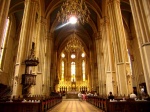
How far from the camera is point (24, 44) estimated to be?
11641mm

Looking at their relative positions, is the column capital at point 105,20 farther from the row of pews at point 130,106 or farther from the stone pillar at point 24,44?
the row of pews at point 130,106

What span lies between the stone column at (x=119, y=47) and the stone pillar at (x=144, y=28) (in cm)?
437

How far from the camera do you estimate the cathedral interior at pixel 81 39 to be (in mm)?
8416

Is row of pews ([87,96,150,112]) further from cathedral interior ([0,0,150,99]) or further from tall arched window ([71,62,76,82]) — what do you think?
tall arched window ([71,62,76,82])

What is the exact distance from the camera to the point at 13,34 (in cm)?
2155

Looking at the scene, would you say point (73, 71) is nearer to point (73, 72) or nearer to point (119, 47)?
point (73, 72)

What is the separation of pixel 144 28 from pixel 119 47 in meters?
4.96

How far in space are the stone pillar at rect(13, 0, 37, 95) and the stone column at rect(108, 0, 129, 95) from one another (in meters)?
8.38

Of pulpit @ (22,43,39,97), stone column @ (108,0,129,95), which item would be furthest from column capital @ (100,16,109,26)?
pulpit @ (22,43,39,97)

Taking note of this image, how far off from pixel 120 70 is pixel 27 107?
8.45 metres

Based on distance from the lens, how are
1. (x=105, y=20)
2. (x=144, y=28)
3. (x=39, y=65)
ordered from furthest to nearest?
(x=105, y=20) < (x=39, y=65) < (x=144, y=28)

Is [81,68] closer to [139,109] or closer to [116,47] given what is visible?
[116,47]

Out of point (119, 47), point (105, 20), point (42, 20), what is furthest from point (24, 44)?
point (105, 20)

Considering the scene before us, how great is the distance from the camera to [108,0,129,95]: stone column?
37.6ft
